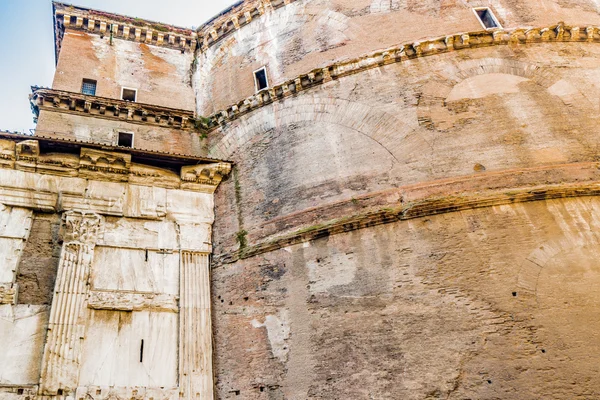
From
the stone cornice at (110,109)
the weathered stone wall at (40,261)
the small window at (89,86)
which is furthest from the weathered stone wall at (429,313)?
the small window at (89,86)

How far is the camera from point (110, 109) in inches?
437

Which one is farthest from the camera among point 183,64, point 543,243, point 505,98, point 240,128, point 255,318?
point 183,64

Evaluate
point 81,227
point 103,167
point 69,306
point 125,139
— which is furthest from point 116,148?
point 69,306

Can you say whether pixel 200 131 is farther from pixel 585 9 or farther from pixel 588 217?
pixel 585 9

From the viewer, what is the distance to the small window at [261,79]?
1190 centimetres

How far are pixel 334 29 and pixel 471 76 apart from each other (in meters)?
3.65

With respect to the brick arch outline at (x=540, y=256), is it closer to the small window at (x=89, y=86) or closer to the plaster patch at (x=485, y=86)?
the plaster patch at (x=485, y=86)

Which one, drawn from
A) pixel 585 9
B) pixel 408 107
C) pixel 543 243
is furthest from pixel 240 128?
pixel 585 9

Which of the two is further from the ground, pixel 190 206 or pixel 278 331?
pixel 190 206

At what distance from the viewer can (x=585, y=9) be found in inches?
464

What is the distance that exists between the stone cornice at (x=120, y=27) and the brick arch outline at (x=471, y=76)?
293 inches

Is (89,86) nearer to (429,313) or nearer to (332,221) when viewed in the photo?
(332,221)

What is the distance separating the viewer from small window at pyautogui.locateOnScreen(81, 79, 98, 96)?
462 inches

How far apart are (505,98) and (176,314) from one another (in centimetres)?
769
